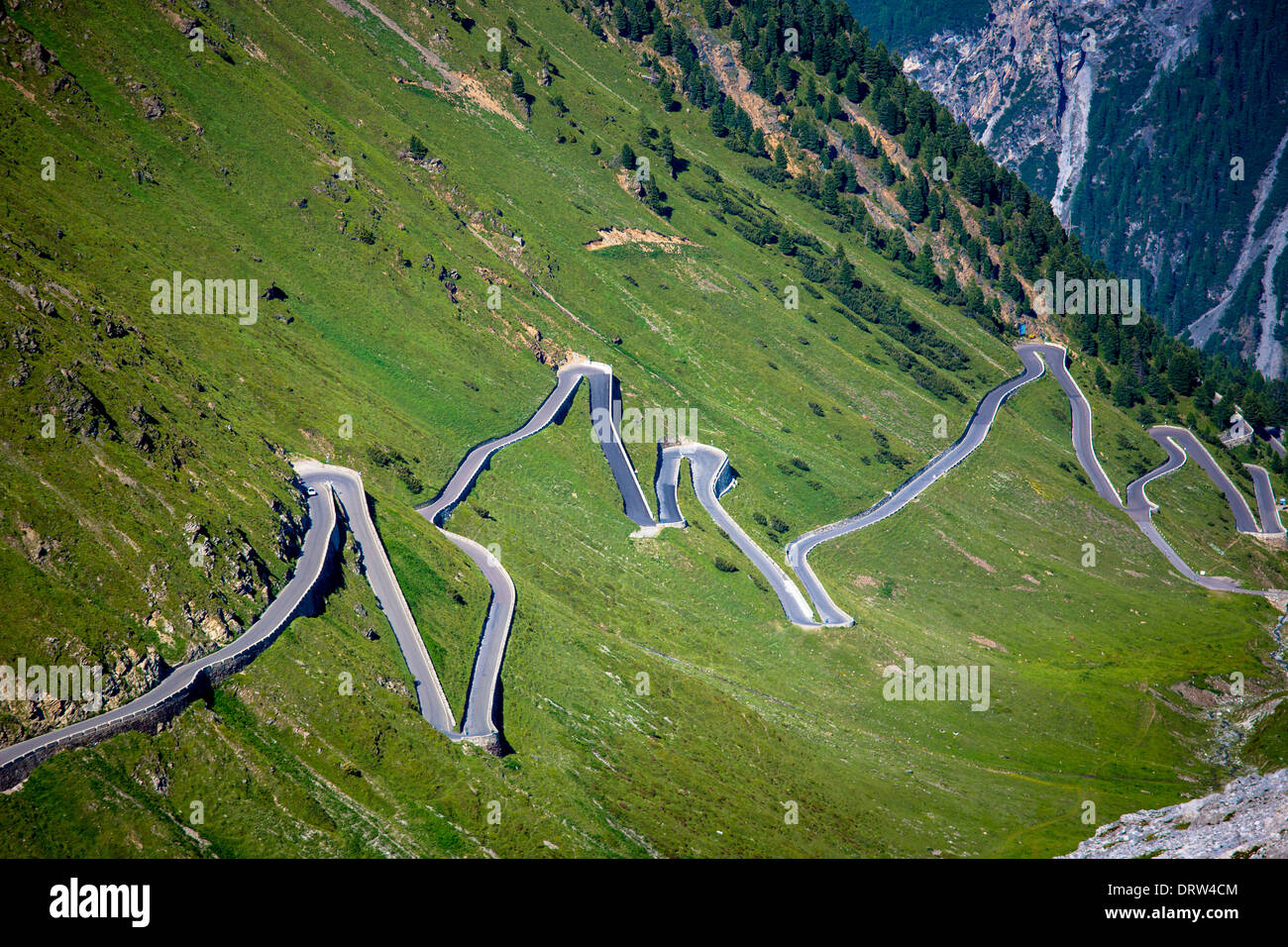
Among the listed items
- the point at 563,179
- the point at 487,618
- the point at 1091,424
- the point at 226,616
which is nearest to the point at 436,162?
the point at 563,179

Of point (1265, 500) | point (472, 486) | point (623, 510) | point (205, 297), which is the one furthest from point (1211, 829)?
point (1265, 500)

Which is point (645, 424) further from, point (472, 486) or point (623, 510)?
point (472, 486)

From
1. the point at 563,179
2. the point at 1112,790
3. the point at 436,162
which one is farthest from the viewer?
the point at 563,179
